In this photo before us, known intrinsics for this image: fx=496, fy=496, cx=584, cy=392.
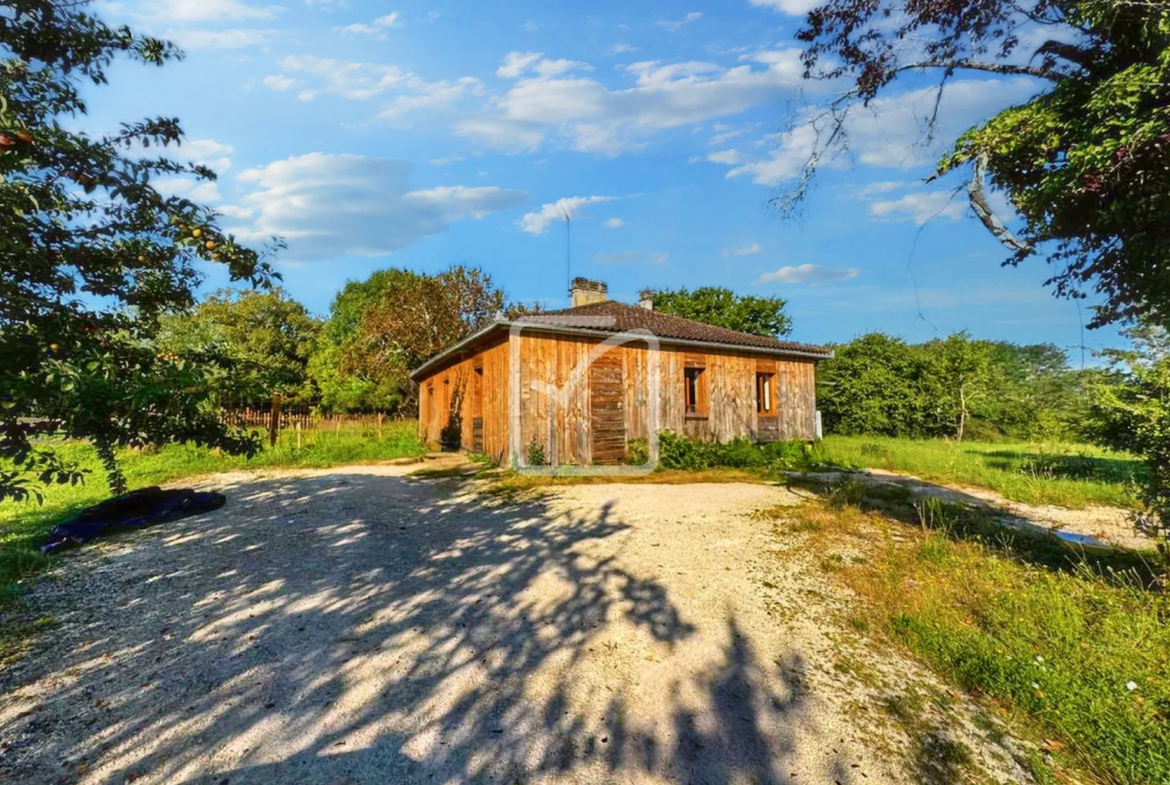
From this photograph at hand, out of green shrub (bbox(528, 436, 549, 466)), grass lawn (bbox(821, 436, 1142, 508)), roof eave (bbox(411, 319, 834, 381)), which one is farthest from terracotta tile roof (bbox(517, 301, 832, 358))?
grass lawn (bbox(821, 436, 1142, 508))

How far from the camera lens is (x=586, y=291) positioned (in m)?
18.0

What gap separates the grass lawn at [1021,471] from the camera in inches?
317

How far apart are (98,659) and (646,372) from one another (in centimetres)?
1077

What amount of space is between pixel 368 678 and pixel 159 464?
12.2 metres

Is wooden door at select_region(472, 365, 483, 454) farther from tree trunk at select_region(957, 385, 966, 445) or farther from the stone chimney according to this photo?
tree trunk at select_region(957, 385, 966, 445)

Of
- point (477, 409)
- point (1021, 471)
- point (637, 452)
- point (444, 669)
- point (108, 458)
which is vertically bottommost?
point (444, 669)

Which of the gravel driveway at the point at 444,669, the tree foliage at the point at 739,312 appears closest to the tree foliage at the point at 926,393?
the tree foliage at the point at 739,312

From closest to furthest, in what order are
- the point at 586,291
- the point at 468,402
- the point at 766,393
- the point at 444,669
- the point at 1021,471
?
1. the point at 444,669
2. the point at 1021,471
3. the point at 468,402
4. the point at 766,393
5. the point at 586,291

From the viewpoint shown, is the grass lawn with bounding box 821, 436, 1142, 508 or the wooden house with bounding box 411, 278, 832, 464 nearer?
the grass lawn with bounding box 821, 436, 1142, 508

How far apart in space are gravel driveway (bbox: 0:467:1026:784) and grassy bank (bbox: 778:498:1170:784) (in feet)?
1.25

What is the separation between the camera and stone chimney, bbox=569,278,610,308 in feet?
58.6

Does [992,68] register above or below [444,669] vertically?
above

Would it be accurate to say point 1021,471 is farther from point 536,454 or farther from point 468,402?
point 468,402

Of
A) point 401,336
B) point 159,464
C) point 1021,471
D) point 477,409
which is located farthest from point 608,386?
point 401,336
